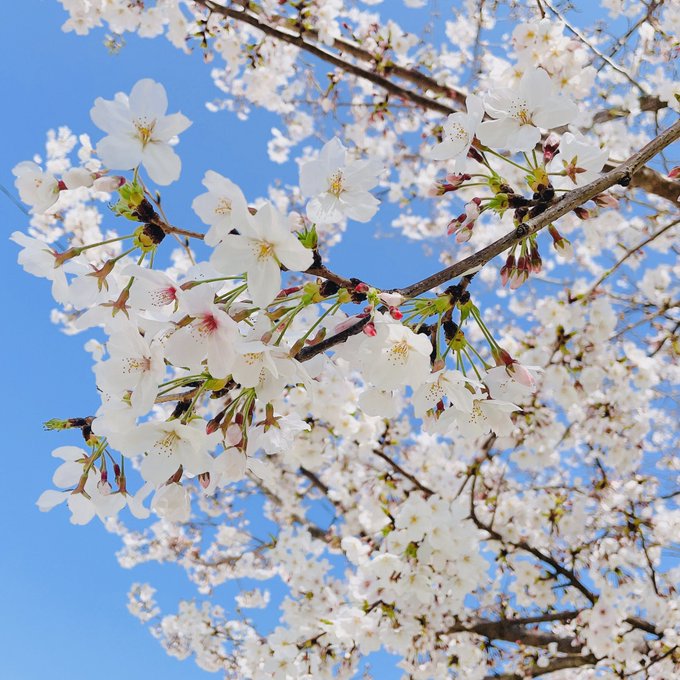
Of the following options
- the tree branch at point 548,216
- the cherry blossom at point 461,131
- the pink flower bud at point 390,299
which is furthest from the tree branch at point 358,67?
the pink flower bud at point 390,299

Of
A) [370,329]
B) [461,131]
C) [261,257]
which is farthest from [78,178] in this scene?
[461,131]

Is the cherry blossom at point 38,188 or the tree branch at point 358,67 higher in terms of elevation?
the tree branch at point 358,67

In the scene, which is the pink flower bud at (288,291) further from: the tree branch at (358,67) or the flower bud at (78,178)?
the tree branch at (358,67)

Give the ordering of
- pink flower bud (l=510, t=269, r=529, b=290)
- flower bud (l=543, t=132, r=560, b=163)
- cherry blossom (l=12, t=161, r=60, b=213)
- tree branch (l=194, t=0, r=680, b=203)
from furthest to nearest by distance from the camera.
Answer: tree branch (l=194, t=0, r=680, b=203), flower bud (l=543, t=132, r=560, b=163), pink flower bud (l=510, t=269, r=529, b=290), cherry blossom (l=12, t=161, r=60, b=213)

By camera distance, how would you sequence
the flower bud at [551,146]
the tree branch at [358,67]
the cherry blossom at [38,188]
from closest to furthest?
1. the cherry blossom at [38,188]
2. the flower bud at [551,146]
3. the tree branch at [358,67]

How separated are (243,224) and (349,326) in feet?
0.93

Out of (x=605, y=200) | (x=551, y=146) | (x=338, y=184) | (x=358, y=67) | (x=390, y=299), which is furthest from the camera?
(x=358, y=67)

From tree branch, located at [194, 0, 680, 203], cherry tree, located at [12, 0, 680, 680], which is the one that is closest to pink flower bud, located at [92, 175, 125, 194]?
cherry tree, located at [12, 0, 680, 680]

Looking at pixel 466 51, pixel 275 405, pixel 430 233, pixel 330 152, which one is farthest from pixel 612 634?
pixel 466 51

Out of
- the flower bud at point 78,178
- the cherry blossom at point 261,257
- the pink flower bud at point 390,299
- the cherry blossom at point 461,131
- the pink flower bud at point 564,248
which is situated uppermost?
the cherry blossom at point 461,131

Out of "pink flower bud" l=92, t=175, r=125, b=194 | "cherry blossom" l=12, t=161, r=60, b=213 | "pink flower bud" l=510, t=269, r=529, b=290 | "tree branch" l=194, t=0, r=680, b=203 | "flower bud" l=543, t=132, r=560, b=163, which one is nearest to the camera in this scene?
"pink flower bud" l=92, t=175, r=125, b=194

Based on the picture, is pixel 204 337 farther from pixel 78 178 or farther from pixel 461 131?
pixel 461 131

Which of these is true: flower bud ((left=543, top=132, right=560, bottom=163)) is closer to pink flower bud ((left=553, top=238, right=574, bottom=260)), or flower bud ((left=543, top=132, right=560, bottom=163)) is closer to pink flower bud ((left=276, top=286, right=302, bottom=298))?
pink flower bud ((left=553, top=238, right=574, bottom=260))

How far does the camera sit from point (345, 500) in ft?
19.1
